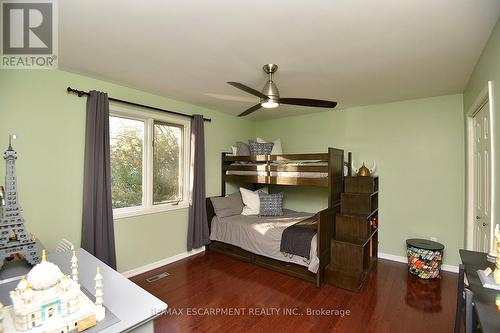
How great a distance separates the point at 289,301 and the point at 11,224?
2.40 metres

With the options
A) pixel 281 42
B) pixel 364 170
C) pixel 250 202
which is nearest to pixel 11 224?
pixel 281 42

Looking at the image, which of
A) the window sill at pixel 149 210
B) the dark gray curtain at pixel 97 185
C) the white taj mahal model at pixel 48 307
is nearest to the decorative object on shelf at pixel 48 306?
the white taj mahal model at pixel 48 307

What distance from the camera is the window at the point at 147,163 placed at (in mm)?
3078

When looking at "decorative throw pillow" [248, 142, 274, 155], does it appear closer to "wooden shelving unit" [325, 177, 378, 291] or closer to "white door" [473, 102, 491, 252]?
"wooden shelving unit" [325, 177, 378, 291]

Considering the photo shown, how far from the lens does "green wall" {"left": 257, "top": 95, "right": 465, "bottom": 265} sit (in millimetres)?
3273

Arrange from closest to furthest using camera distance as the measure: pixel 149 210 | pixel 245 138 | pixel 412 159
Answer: pixel 149 210
pixel 412 159
pixel 245 138

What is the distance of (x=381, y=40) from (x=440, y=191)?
2.55m

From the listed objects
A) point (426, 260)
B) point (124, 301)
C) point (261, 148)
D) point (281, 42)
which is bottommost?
point (426, 260)

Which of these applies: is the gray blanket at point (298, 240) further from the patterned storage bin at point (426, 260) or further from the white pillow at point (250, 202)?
the patterned storage bin at point (426, 260)

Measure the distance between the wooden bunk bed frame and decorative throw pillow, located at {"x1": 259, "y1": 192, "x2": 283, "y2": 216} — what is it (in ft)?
1.50

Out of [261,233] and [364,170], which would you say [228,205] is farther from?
[364,170]

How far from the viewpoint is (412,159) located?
3543mm

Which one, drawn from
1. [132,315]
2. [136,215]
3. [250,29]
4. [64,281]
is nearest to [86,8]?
[250,29]

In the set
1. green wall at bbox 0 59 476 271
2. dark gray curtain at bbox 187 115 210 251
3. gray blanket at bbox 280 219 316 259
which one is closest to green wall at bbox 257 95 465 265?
green wall at bbox 0 59 476 271
